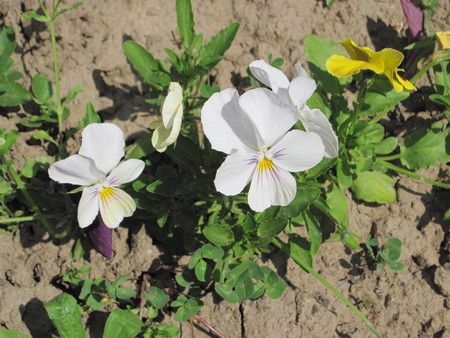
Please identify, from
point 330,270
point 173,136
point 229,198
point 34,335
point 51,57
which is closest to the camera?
point 173,136

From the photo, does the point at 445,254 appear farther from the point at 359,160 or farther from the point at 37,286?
the point at 37,286

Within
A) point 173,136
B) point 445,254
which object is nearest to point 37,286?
point 173,136

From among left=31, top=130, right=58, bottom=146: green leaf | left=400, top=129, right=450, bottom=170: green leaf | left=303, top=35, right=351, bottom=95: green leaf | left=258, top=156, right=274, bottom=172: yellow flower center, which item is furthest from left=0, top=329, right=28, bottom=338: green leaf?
left=400, top=129, right=450, bottom=170: green leaf

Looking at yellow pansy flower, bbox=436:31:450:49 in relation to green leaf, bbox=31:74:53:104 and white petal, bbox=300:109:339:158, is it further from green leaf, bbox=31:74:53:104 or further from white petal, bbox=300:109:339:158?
green leaf, bbox=31:74:53:104

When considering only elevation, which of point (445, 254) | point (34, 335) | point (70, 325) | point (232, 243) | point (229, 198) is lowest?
point (34, 335)

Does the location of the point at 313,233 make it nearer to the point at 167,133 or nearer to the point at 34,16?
the point at 167,133

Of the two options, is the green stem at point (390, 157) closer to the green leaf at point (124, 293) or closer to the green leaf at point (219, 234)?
the green leaf at point (219, 234)
